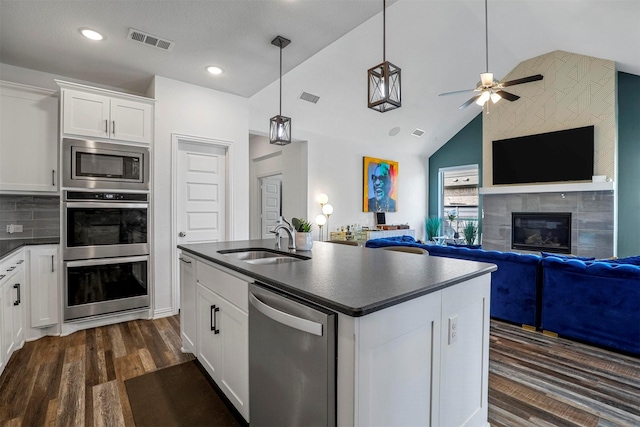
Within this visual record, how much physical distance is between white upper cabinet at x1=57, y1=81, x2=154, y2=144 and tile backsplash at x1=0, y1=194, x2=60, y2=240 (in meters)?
0.91

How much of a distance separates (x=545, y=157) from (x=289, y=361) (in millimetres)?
6991

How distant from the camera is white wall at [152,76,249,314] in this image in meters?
3.66

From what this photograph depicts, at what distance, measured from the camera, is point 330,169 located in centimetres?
662

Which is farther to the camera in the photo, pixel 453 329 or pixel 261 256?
pixel 261 256

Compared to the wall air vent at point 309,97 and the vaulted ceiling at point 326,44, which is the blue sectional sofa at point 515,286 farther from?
the wall air vent at point 309,97

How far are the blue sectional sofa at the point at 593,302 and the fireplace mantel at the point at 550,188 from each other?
372cm

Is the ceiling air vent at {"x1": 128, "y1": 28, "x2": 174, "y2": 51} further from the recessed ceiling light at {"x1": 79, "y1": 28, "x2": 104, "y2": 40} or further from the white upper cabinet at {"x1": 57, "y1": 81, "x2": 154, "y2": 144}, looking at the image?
the white upper cabinet at {"x1": 57, "y1": 81, "x2": 154, "y2": 144}

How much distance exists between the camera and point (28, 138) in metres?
3.14

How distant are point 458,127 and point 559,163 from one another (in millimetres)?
2536

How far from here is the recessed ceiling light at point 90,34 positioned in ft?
8.89

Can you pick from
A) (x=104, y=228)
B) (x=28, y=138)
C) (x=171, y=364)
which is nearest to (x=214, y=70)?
(x=28, y=138)

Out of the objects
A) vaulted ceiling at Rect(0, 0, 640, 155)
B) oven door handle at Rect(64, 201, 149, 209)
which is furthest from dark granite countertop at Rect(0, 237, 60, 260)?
vaulted ceiling at Rect(0, 0, 640, 155)

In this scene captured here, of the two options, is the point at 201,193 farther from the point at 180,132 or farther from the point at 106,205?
the point at 106,205

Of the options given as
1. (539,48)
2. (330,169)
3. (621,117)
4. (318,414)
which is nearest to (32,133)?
(318,414)
